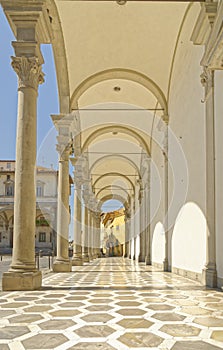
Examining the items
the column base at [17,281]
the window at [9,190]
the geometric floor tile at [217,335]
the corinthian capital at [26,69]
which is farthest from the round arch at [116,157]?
the window at [9,190]

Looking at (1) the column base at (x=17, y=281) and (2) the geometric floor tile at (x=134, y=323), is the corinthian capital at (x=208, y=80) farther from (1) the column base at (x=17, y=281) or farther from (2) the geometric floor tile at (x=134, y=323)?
(2) the geometric floor tile at (x=134, y=323)

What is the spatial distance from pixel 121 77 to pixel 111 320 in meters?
12.1

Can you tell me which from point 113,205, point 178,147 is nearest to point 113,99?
point 178,147

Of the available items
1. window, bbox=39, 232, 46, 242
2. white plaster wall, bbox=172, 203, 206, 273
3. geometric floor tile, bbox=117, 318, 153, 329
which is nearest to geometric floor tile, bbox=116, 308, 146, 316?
geometric floor tile, bbox=117, 318, 153, 329

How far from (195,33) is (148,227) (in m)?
15.0

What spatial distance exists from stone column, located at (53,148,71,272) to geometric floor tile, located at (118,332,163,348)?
10.2 metres

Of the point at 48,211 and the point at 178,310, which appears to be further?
the point at 48,211

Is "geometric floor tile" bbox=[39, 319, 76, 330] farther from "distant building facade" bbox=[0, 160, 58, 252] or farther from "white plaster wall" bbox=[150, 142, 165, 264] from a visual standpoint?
"distant building facade" bbox=[0, 160, 58, 252]

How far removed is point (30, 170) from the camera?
838 cm

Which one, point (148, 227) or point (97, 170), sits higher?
point (97, 170)

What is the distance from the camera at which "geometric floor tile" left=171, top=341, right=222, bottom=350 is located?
3.98m

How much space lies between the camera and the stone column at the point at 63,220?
14.5m

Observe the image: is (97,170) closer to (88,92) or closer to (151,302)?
(88,92)

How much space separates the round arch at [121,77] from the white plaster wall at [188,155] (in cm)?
77
